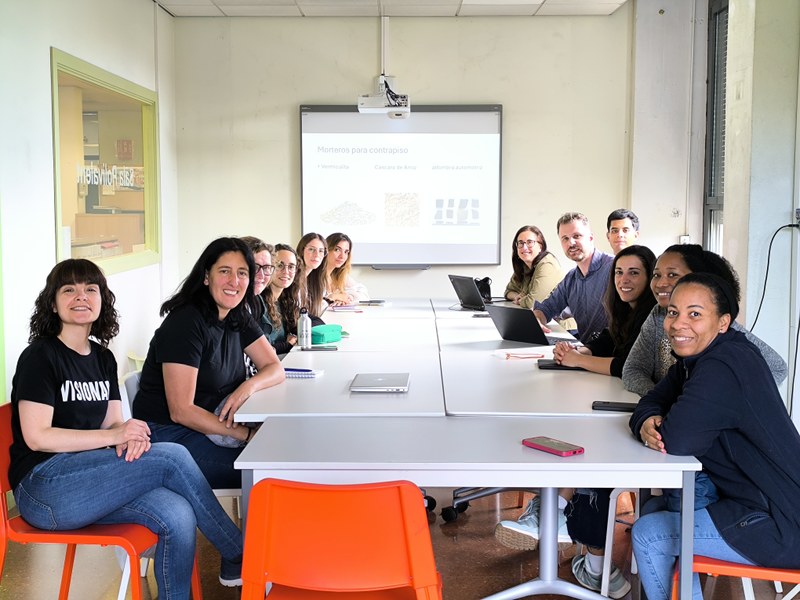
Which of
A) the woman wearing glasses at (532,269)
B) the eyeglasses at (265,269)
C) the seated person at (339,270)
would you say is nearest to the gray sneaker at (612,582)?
the eyeglasses at (265,269)

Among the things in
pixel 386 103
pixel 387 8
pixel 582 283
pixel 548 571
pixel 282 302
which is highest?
pixel 387 8

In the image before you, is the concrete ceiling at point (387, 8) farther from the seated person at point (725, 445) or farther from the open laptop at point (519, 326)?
the seated person at point (725, 445)

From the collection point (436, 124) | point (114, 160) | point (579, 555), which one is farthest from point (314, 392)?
point (436, 124)

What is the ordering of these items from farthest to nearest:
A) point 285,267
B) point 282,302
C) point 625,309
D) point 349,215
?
1. point 349,215
2. point 282,302
3. point 285,267
4. point 625,309

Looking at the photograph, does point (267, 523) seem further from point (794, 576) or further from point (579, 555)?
point (579, 555)

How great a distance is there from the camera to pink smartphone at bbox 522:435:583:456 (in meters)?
2.25

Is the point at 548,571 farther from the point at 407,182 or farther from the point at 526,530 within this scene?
the point at 407,182

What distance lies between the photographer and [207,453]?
302 centimetres

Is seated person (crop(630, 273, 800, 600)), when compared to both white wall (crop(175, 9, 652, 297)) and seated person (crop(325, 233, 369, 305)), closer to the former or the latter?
seated person (crop(325, 233, 369, 305))

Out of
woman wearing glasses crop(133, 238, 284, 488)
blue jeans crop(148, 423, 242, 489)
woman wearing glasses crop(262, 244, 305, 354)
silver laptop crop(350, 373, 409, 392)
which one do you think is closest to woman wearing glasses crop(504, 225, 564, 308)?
woman wearing glasses crop(262, 244, 305, 354)

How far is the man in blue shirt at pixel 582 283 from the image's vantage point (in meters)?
5.07

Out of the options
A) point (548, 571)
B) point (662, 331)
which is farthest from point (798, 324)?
point (548, 571)

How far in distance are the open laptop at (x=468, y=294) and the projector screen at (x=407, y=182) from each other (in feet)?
5.20

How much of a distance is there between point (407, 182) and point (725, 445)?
18.7 ft
